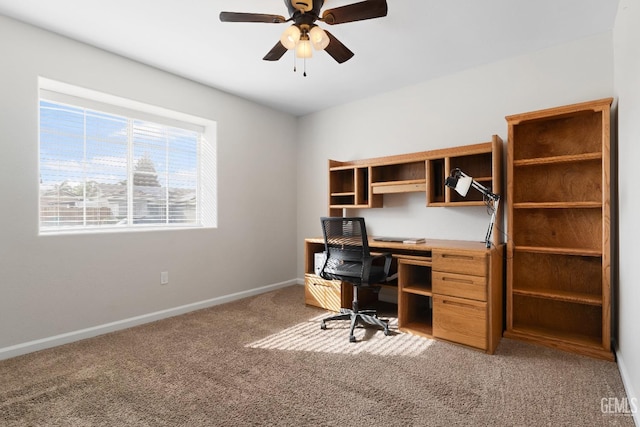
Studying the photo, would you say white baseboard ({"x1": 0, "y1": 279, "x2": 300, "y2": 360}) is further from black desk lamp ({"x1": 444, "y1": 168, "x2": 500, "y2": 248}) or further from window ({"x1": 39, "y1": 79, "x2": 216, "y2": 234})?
black desk lamp ({"x1": 444, "y1": 168, "x2": 500, "y2": 248})

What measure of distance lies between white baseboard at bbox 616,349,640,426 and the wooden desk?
70cm

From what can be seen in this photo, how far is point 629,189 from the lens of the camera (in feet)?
5.92

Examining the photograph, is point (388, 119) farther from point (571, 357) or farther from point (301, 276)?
point (571, 357)

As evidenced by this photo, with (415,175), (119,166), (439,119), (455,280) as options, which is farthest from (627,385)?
(119,166)

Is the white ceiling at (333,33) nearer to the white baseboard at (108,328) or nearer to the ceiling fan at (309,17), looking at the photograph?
the ceiling fan at (309,17)

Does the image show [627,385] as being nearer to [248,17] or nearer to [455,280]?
[455,280]

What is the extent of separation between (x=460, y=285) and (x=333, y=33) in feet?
7.24

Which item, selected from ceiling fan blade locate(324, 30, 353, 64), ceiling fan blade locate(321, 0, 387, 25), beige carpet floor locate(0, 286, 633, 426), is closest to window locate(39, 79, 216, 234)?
beige carpet floor locate(0, 286, 633, 426)

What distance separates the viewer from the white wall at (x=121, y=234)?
7.60 feet

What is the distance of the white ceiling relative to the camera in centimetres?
218

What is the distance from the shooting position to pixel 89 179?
2.83m

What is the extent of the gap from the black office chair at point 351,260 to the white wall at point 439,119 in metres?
0.91

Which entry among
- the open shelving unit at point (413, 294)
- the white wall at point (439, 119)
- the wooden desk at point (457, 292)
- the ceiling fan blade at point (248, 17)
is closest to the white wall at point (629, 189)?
the white wall at point (439, 119)

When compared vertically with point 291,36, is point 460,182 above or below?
below
